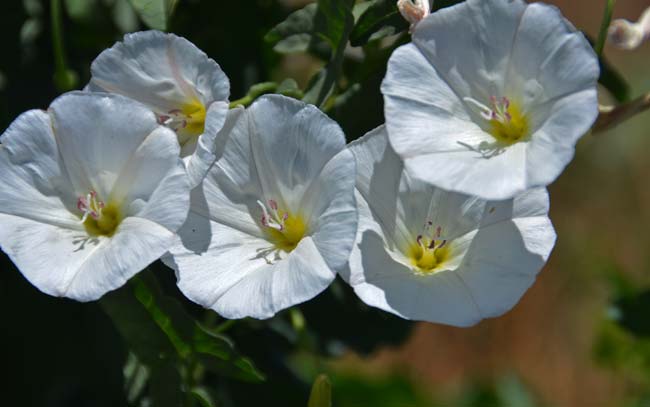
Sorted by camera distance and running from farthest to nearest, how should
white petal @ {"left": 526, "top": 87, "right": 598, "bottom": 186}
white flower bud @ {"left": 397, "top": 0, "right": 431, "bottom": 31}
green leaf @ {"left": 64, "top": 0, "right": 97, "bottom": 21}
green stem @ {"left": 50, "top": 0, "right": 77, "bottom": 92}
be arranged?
green leaf @ {"left": 64, "top": 0, "right": 97, "bottom": 21}
green stem @ {"left": 50, "top": 0, "right": 77, "bottom": 92}
white flower bud @ {"left": 397, "top": 0, "right": 431, "bottom": 31}
white petal @ {"left": 526, "top": 87, "right": 598, "bottom": 186}

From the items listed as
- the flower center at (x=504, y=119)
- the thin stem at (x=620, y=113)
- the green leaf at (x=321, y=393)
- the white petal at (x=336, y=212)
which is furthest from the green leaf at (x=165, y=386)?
the thin stem at (x=620, y=113)

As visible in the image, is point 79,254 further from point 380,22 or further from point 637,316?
point 637,316

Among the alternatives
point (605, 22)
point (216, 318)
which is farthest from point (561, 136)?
point (216, 318)

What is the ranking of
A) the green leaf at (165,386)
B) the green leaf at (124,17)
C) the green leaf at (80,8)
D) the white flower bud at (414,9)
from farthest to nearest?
the green leaf at (124,17) < the green leaf at (80,8) < the green leaf at (165,386) < the white flower bud at (414,9)

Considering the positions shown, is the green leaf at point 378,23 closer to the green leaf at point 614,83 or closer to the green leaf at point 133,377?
the green leaf at point 614,83

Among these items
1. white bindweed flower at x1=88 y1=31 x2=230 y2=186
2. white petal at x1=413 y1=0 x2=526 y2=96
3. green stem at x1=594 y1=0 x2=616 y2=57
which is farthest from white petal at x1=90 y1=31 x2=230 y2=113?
green stem at x1=594 y1=0 x2=616 y2=57

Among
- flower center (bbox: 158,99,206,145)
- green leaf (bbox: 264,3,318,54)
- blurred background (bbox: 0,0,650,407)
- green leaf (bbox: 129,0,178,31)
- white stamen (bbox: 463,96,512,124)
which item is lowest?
blurred background (bbox: 0,0,650,407)

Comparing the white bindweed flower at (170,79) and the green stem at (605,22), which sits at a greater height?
the white bindweed flower at (170,79)

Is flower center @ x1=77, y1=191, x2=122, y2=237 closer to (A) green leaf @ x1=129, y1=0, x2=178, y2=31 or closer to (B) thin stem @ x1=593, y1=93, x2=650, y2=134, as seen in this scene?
(A) green leaf @ x1=129, y1=0, x2=178, y2=31
